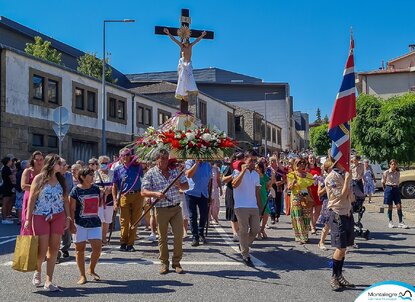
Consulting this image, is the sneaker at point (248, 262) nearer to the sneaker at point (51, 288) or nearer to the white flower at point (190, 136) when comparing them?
the white flower at point (190, 136)

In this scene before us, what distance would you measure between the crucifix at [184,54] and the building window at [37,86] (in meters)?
15.6

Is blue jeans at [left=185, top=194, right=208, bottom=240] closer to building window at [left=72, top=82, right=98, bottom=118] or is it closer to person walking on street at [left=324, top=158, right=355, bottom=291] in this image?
person walking on street at [left=324, top=158, right=355, bottom=291]

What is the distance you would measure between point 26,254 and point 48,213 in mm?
626

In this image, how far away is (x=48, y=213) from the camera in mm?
7000

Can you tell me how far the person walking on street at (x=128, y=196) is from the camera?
9914 mm

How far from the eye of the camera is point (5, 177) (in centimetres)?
1508

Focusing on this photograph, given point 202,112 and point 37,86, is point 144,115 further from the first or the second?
point 37,86

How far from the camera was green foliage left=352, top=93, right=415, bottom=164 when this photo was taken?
99.5 ft

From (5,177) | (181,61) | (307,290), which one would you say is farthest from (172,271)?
(5,177)

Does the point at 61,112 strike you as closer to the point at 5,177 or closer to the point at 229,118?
the point at 5,177

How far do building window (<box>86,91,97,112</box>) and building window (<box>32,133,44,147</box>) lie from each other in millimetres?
4870

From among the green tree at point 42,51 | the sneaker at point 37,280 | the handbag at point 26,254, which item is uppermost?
the green tree at point 42,51

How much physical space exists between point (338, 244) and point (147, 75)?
78082mm

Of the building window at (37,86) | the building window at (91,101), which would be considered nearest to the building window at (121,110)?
the building window at (91,101)
